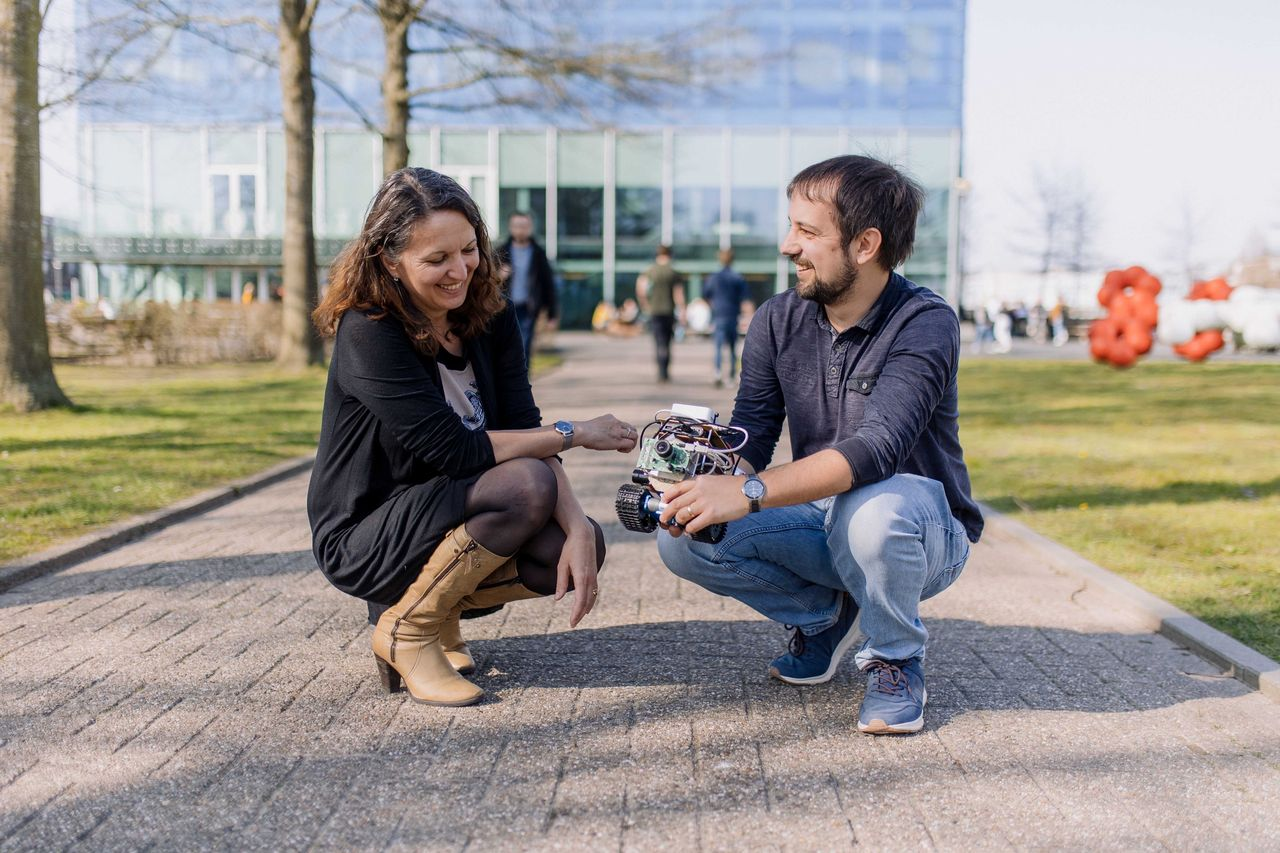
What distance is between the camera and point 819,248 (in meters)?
3.54

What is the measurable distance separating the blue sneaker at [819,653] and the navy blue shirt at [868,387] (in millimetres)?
493

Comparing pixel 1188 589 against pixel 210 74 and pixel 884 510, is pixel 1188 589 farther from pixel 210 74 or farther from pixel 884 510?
pixel 210 74

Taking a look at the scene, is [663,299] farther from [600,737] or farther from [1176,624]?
[600,737]

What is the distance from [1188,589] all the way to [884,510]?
2.62 meters

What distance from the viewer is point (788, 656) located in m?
3.94

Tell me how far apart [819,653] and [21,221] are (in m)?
9.84

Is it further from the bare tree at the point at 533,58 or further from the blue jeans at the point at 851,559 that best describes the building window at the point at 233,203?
the blue jeans at the point at 851,559

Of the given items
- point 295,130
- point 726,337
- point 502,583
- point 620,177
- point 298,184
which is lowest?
point 502,583

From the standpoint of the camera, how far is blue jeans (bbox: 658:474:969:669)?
335 centimetres

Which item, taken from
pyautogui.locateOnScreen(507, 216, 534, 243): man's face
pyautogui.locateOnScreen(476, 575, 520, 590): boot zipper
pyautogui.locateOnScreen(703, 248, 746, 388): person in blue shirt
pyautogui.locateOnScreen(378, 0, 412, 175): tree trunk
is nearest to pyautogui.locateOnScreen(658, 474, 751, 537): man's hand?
pyautogui.locateOnScreen(476, 575, 520, 590): boot zipper

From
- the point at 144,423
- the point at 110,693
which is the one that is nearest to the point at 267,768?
the point at 110,693

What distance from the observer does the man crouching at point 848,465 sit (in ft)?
10.9

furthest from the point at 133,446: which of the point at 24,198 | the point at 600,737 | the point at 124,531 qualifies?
the point at 600,737

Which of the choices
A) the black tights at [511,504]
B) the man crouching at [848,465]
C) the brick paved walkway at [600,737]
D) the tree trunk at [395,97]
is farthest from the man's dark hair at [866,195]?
the tree trunk at [395,97]
